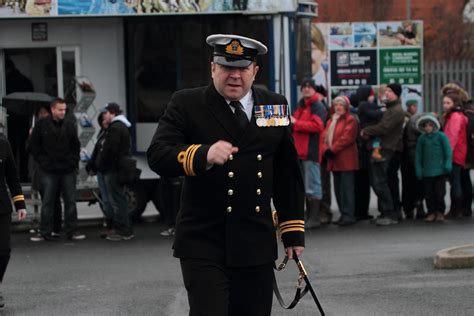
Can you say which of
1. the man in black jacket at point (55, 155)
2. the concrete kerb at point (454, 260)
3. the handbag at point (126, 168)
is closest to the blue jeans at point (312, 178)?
the handbag at point (126, 168)

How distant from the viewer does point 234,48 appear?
533cm

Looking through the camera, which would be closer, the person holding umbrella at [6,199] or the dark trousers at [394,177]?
the person holding umbrella at [6,199]

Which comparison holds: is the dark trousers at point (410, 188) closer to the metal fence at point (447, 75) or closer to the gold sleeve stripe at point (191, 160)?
the gold sleeve stripe at point (191, 160)

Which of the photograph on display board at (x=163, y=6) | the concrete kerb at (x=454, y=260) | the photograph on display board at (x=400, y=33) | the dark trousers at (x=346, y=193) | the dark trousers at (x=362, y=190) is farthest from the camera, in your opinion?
the photograph on display board at (x=400, y=33)

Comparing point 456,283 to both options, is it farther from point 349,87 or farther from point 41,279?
point 349,87

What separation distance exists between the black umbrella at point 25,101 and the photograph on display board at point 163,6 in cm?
124

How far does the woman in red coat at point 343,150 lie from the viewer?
44.2ft

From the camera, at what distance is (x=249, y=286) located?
17.9 feet

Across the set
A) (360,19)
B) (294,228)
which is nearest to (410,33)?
(360,19)

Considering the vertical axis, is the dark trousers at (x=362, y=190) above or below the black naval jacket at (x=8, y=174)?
below

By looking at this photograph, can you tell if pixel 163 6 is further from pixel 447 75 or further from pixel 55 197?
pixel 447 75

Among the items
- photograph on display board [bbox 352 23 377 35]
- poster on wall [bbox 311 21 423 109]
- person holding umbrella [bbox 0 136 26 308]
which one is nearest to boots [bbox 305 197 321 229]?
person holding umbrella [bbox 0 136 26 308]

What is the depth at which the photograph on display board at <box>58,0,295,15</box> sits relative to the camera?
13.3 metres

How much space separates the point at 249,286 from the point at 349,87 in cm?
1920
